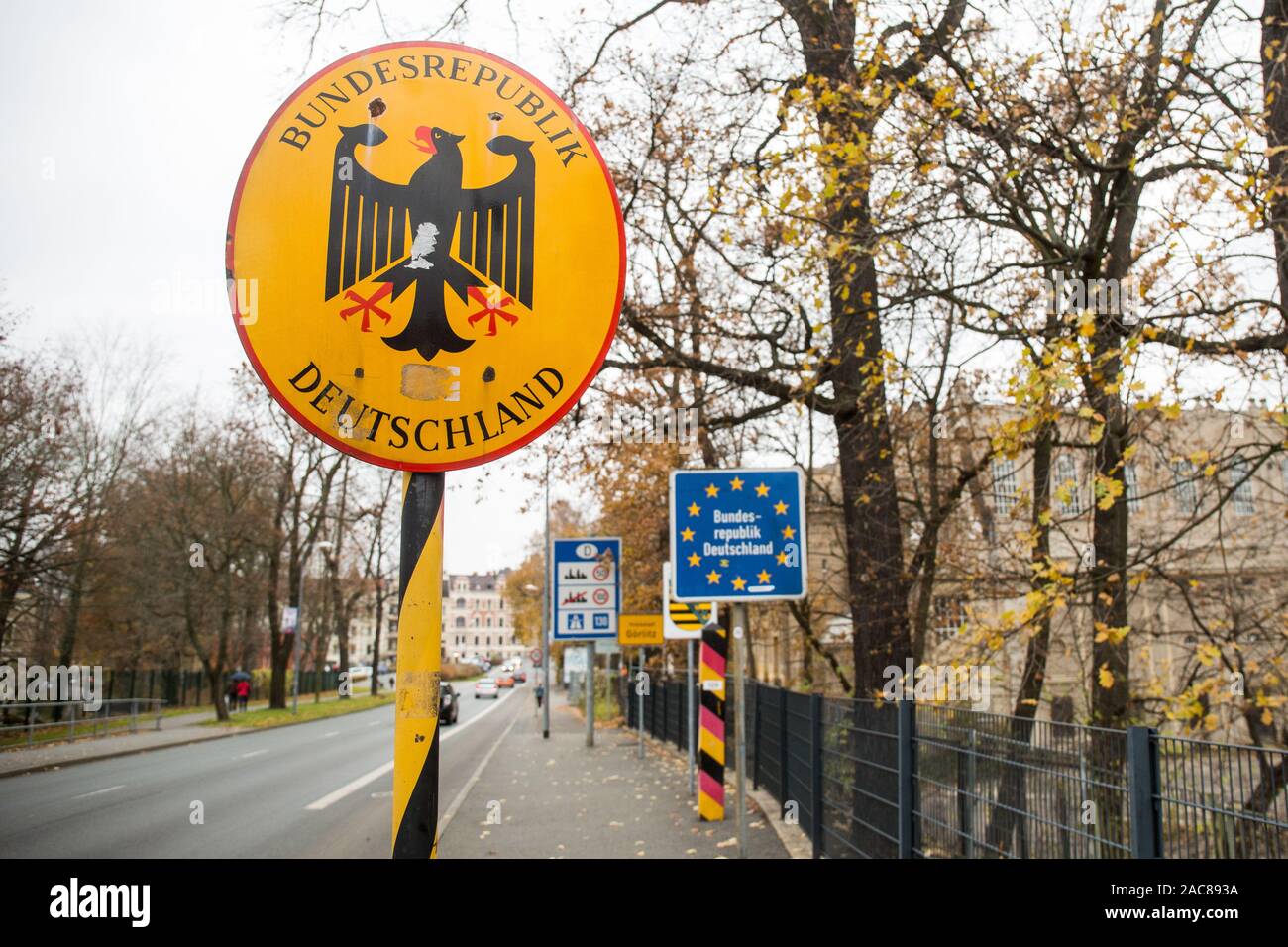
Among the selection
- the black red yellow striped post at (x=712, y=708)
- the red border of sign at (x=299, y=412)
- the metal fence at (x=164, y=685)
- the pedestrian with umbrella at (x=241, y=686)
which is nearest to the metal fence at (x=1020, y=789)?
the black red yellow striped post at (x=712, y=708)

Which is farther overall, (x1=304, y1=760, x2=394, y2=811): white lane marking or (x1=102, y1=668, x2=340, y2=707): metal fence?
(x1=102, y1=668, x2=340, y2=707): metal fence

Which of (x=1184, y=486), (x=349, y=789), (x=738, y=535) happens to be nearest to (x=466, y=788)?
(x=349, y=789)

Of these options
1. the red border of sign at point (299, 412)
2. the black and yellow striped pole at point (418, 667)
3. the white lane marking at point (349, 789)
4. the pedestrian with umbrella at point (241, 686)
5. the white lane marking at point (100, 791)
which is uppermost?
the red border of sign at point (299, 412)

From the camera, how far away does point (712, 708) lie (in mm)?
9867

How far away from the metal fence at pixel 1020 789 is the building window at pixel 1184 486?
331cm

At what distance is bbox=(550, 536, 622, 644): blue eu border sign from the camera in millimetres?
18750

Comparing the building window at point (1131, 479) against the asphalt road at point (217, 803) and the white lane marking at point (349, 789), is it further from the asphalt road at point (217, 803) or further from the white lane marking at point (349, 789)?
the white lane marking at point (349, 789)

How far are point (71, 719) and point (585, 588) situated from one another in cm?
1033

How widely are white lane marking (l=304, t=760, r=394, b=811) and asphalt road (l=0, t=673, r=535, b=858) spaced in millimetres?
17

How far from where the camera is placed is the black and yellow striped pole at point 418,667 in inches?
72.8

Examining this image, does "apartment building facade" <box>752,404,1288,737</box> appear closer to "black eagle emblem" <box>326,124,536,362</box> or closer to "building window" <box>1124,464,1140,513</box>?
"building window" <box>1124,464,1140,513</box>

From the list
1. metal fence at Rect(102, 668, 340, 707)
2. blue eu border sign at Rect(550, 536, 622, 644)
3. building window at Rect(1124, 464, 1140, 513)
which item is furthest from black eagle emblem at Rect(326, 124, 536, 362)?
metal fence at Rect(102, 668, 340, 707)
